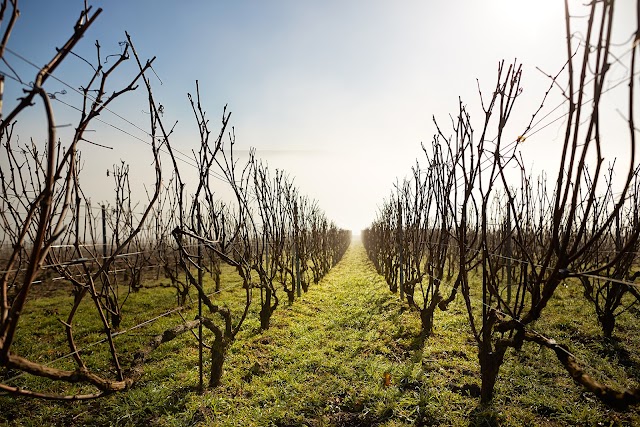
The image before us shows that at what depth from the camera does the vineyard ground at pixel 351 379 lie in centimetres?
328

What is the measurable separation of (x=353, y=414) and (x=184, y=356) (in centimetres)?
284

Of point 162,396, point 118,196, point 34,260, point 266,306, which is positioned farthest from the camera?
point 118,196

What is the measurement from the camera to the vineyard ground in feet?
10.8

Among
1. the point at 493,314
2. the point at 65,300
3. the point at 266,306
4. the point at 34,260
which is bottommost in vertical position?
the point at 65,300

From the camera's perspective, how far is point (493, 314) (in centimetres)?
306

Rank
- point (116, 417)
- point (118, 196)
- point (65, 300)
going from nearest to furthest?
point (116, 417), point (118, 196), point (65, 300)

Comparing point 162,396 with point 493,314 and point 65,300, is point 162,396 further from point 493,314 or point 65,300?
point 65,300

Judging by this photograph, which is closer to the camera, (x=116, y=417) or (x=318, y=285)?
(x=116, y=417)

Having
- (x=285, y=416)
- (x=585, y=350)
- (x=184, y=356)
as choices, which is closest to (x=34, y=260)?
(x=285, y=416)

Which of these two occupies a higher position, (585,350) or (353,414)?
(585,350)

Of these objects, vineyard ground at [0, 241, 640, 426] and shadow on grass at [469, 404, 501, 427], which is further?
vineyard ground at [0, 241, 640, 426]

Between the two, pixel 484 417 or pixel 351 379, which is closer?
pixel 484 417

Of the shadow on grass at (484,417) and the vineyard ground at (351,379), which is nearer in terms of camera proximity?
the shadow on grass at (484,417)

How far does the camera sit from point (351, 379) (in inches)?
164
